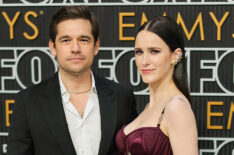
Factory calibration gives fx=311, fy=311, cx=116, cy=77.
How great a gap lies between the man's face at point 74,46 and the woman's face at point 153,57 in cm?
36

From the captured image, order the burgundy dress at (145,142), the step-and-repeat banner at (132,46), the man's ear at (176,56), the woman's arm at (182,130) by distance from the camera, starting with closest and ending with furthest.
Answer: the woman's arm at (182,130), the burgundy dress at (145,142), the man's ear at (176,56), the step-and-repeat banner at (132,46)

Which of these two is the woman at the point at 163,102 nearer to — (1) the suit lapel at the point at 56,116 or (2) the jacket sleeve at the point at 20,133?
(1) the suit lapel at the point at 56,116

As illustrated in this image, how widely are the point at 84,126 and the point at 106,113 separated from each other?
19 centimetres

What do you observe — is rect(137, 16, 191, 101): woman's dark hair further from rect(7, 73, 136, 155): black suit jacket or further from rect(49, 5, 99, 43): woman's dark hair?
rect(7, 73, 136, 155): black suit jacket

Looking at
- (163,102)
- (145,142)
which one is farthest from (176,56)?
(145,142)

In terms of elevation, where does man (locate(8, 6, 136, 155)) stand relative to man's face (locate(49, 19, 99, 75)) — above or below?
below

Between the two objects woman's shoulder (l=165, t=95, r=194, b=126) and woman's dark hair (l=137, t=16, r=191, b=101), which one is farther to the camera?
woman's dark hair (l=137, t=16, r=191, b=101)

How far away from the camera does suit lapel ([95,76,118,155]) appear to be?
7.22ft

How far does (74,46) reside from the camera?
2.14 meters

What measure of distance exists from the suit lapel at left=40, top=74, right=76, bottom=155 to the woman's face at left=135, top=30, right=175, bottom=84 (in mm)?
630

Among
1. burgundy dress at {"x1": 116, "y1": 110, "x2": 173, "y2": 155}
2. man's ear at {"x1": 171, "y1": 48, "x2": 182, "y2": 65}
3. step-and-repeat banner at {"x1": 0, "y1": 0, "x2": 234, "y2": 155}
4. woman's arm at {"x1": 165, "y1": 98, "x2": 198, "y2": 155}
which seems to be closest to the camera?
woman's arm at {"x1": 165, "y1": 98, "x2": 198, "y2": 155}

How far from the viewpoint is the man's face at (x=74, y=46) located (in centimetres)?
216

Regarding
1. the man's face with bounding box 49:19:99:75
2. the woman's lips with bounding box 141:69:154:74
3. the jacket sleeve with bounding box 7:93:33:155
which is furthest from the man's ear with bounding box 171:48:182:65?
the jacket sleeve with bounding box 7:93:33:155

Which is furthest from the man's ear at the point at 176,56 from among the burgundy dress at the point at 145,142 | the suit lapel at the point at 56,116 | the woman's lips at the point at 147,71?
the suit lapel at the point at 56,116
